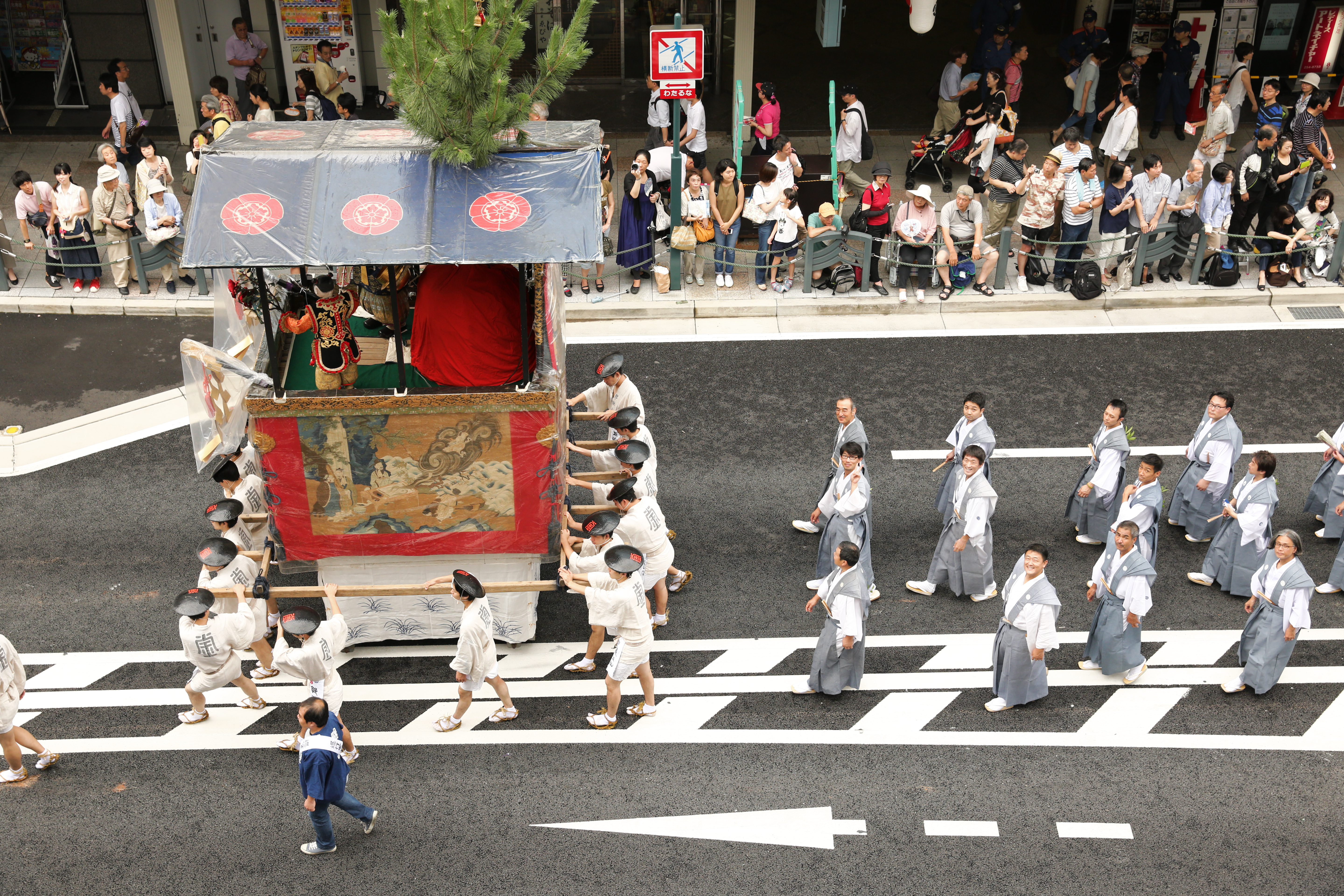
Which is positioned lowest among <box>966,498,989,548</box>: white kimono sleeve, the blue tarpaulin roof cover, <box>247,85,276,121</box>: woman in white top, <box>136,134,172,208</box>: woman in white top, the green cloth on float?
<box>966,498,989,548</box>: white kimono sleeve

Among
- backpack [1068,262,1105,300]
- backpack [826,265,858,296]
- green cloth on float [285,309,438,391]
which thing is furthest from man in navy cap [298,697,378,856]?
backpack [1068,262,1105,300]

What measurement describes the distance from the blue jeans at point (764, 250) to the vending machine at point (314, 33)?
→ 7316 mm

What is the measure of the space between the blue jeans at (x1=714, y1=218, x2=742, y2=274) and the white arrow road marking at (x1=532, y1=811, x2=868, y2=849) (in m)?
7.74

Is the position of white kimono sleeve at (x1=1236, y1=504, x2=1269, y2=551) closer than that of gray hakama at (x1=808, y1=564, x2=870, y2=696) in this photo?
No

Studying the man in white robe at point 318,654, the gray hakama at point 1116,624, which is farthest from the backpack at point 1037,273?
the man in white robe at point 318,654

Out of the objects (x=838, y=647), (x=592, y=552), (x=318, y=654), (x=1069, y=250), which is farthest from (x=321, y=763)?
(x=1069, y=250)

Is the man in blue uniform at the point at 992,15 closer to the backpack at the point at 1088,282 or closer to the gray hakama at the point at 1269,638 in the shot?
the backpack at the point at 1088,282

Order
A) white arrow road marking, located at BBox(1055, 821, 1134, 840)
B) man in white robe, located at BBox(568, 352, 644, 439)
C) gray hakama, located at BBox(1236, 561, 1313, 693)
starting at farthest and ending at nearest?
man in white robe, located at BBox(568, 352, 644, 439) < gray hakama, located at BBox(1236, 561, 1313, 693) < white arrow road marking, located at BBox(1055, 821, 1134, 840)

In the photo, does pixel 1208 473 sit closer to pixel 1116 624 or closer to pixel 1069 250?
pixel 1116 624

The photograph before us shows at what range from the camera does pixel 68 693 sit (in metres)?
9.28

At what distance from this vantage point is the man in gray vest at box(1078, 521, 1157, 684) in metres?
8.88

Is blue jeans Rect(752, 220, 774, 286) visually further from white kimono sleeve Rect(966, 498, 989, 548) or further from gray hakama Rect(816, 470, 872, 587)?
white kimono sleeve Rect(966, 498, 989, 548)

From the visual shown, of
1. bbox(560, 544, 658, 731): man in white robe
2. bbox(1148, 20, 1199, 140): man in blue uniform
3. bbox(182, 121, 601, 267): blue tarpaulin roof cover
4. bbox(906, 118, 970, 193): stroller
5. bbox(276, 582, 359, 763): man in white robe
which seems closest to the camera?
bbox(182, 121, 601, 267): blue tarpaulin roof cover

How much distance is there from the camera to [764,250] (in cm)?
1455
